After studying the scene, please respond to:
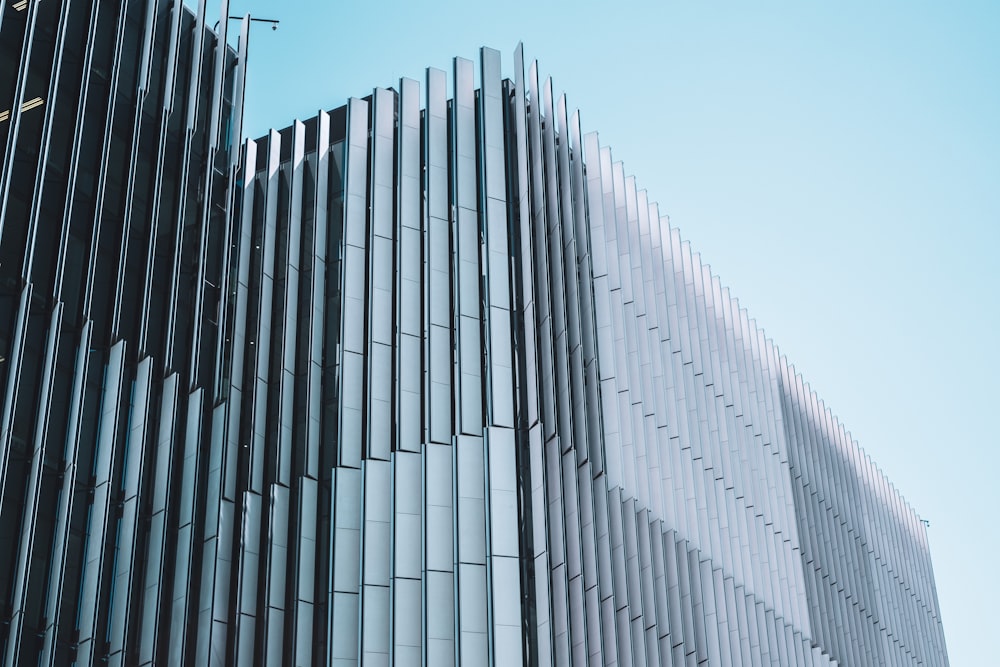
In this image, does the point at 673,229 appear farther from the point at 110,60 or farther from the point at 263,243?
the point at 110,60

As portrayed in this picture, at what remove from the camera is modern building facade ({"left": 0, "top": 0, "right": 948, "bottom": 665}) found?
27.7 m

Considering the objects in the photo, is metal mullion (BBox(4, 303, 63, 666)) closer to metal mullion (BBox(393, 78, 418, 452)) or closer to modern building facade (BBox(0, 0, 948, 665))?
modern building facade (BBox(0, 0, 948, 665))

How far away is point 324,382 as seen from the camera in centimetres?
3406

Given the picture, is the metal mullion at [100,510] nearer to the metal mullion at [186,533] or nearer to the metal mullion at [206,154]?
the metal mullion at [186,533]

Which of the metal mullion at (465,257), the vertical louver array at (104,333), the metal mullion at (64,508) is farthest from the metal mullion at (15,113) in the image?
the metal mullion at (465,257)

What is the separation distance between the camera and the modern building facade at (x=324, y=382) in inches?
1089

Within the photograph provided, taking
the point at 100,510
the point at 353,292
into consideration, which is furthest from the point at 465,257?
the point at 100,510

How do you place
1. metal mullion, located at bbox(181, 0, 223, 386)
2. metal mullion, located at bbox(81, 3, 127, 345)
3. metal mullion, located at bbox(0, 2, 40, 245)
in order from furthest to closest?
metal mullion, located at bbox(181, 0, 223, 386) → metal mullion, located at bbox(81, 3, 127, 345) → metal mullion, located at bbox(0, 2, 40, 245)


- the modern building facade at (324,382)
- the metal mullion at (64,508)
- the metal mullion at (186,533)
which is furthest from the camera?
the metal mullion at (186,533)

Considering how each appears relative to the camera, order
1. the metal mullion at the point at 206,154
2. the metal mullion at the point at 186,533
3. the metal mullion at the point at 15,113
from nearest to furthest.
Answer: the metal mullion at the point at 15,113 → the metal mullion at the point at 186,533 → the metal mullion at the point at 206,154

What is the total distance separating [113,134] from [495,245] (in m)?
10.7

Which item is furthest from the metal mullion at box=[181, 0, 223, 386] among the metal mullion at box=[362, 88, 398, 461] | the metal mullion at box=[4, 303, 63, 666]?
the metal mullion at box=[4, 303, 63, 666]

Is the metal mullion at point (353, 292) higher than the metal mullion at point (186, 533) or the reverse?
higher

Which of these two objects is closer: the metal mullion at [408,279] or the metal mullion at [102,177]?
the metal mullion at [102,177]
